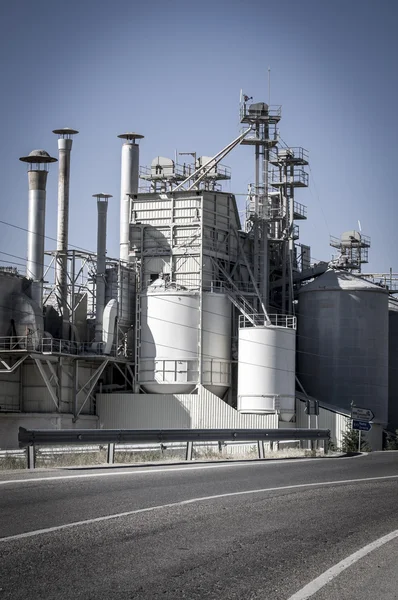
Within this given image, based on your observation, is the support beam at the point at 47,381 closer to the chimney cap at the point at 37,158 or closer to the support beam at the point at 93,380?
the support beam at the point at 93,380

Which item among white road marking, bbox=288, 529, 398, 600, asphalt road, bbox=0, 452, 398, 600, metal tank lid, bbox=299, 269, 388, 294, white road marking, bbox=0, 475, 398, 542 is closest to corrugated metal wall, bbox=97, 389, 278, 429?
metal tank lid, bbox=299, 269, 388, 294

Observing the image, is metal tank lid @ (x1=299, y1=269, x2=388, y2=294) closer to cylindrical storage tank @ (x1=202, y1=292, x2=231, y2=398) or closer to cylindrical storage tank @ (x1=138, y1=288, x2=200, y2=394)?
A: cylindrical storage tank @ (x1=202, y1=292, x2=231, y2=398)

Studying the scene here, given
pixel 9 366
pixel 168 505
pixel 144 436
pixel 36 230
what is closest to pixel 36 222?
pixel 36 230

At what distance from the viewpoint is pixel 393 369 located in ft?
210

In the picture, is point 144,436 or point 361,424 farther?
point 361,424

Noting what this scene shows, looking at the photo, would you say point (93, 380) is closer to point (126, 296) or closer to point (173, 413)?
point (173, 413)

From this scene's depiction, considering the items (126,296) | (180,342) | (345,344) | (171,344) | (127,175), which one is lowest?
(171,344)

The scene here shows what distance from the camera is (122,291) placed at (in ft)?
179

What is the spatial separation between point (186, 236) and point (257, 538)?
45.3 metres

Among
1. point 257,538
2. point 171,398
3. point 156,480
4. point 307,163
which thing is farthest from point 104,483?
point 307,163

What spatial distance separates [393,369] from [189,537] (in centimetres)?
5542

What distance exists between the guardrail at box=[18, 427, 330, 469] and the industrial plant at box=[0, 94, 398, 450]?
22.2 meters

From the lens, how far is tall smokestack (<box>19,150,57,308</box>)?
50.7 meters

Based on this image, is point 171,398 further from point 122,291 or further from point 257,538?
point 257,538
